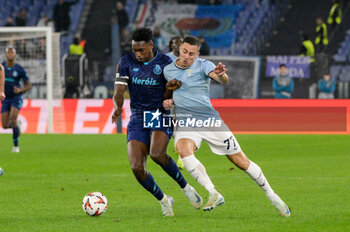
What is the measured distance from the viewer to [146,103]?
9109mm

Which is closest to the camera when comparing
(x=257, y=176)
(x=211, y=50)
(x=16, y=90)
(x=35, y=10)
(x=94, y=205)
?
(x=257, y=176)

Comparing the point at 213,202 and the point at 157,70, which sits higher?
the point at 157,70

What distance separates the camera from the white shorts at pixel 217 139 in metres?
8.73

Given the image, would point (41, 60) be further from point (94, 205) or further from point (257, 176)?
point (257, 176)

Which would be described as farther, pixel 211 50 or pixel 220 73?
pixel 211 50

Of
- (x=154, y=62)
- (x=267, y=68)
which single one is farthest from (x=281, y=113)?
(x=154, y=62)

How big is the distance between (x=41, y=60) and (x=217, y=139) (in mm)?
17990

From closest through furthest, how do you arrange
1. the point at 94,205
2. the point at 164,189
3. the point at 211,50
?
1. the point at 94,205
2. the point at 164,189
3. the point at 211,50

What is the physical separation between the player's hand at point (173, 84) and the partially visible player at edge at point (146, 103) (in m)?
0.21

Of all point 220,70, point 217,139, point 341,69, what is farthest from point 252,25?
point 220,70

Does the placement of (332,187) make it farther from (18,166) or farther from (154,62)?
(18,166)

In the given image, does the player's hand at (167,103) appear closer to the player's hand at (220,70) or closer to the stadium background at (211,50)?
the player's hand at (220,70)

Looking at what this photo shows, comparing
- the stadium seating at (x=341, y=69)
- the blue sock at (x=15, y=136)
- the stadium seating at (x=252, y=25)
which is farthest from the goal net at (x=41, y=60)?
the stadium seating at (x=341, y=69)

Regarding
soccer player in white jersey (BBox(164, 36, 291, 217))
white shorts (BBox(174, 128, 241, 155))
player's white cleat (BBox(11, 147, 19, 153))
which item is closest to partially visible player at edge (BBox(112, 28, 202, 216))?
soccer player in white jersey (BBox(164, 36, 291, 217))
